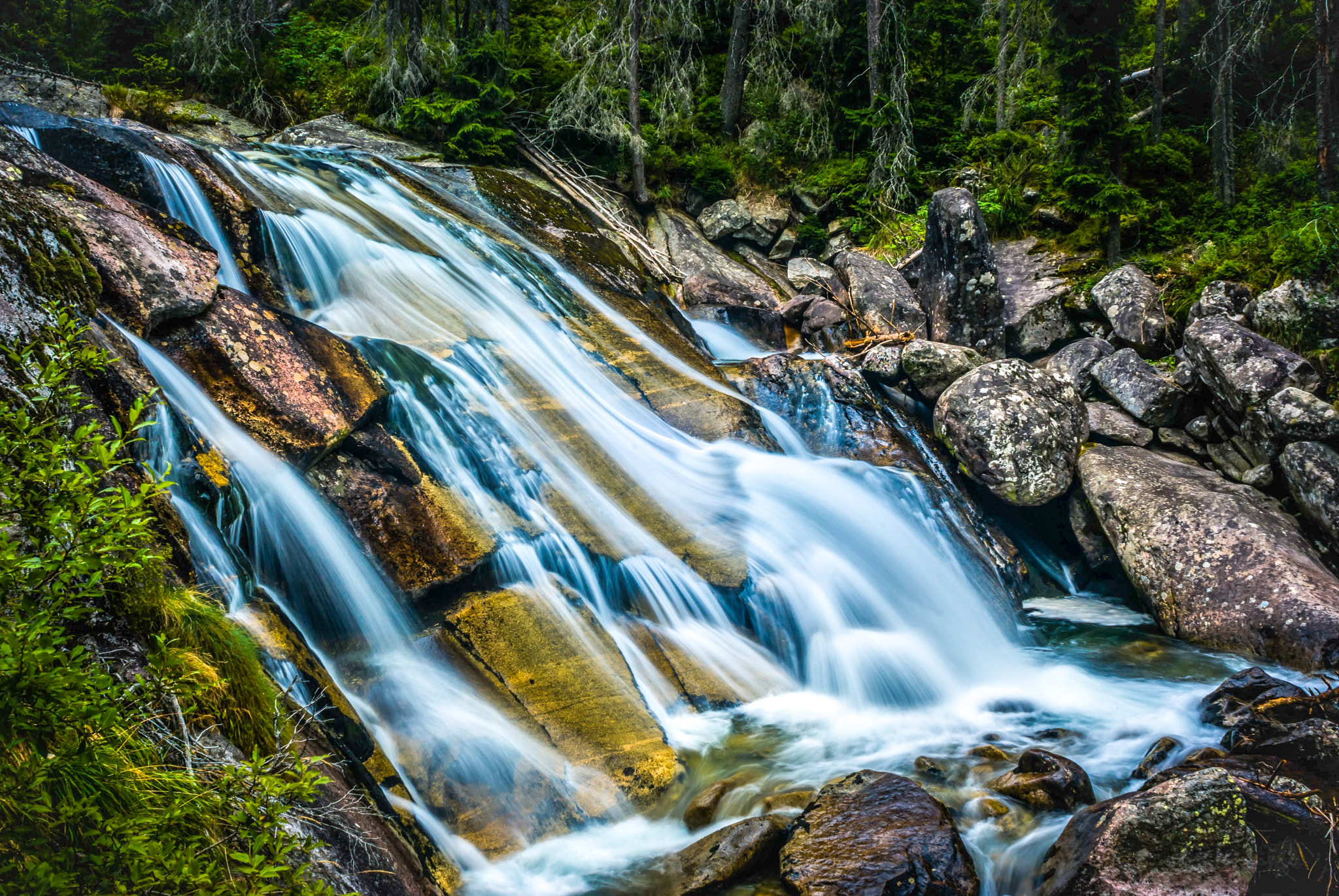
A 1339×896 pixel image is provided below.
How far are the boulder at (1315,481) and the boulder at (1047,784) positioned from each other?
4.46 metres

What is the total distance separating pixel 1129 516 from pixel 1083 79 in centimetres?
719

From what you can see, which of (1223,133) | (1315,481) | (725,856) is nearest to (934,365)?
(1315,481)

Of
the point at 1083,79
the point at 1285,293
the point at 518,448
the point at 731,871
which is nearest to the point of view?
the point at 731,871

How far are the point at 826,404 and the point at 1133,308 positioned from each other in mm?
4435

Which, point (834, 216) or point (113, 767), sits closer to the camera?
point (113, 767)

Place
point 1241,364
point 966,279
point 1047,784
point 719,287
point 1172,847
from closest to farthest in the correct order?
point 1172,847 < point 1047,784 < point 1241,364 < point 966,279 < point 719,287

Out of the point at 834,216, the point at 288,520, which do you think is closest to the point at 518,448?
the point at 288,520

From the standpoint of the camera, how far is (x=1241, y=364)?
7.82m

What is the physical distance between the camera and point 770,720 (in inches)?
219

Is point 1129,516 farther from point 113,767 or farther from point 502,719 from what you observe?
point 113,767

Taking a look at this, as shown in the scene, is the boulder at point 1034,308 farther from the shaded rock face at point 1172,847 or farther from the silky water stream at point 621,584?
the shaded rock face at point 1172,847

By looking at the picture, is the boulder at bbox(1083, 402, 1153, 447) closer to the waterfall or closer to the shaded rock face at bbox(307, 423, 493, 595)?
the shaded rock face at bbox(307, 423, 493, 595)

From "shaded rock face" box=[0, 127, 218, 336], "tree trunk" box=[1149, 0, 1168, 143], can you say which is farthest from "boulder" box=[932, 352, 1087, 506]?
"shaded rock face" box=[0, 127, 218, 336]

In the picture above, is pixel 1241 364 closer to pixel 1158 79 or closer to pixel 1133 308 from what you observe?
pixel 1133 308
